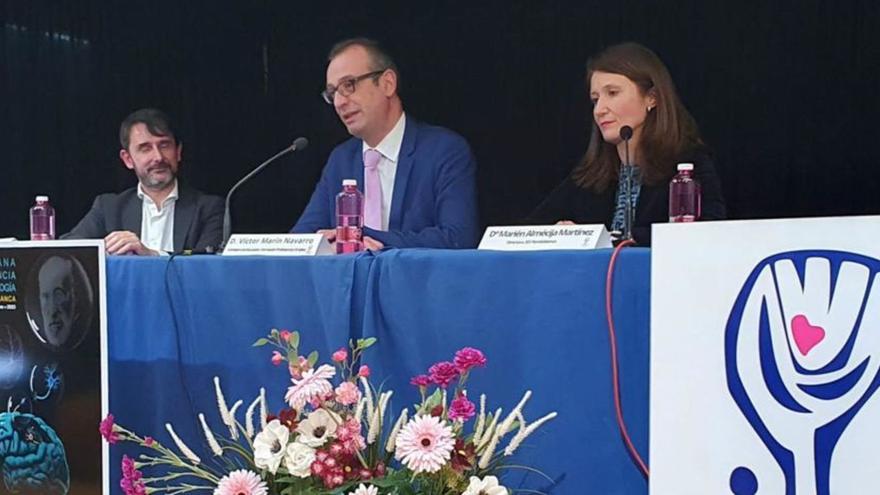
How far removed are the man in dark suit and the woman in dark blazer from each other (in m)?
1.00

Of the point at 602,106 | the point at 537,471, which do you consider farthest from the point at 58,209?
the point at 537,471

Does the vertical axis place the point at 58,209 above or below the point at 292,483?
above

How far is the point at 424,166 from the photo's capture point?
8.39ft

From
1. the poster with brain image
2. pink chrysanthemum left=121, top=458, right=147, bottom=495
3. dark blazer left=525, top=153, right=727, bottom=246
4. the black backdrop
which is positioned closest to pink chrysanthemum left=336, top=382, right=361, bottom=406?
pink chrysanthemum left=121, top=458, right=147, bottom=495

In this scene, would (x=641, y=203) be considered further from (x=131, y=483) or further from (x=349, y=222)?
(x=131, y=483)

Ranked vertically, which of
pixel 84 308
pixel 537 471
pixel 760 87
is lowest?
pixel 537 471

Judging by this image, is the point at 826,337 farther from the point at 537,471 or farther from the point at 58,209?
the point at 58,209

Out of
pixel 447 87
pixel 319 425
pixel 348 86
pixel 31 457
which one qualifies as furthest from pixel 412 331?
pixel 447 87

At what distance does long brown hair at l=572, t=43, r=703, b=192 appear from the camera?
2.45 meters

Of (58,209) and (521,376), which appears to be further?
(58,209)

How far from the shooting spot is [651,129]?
2.49 m

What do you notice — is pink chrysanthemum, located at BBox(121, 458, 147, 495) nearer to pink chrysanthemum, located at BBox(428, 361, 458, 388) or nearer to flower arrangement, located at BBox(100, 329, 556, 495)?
flower arrangement, located at BBox(100, 329, 556, 495)

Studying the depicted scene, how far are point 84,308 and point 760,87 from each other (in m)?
2.67

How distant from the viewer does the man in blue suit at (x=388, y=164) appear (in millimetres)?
2504
